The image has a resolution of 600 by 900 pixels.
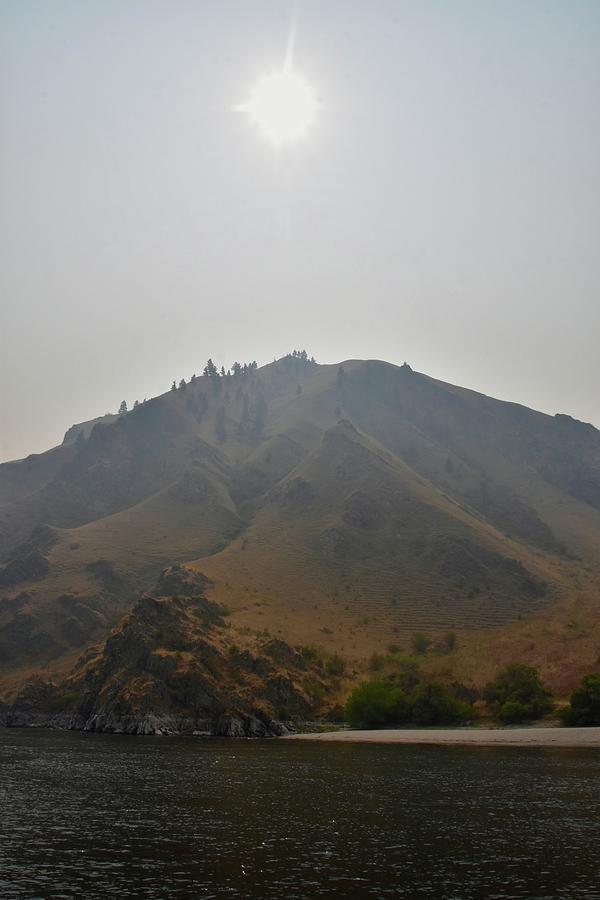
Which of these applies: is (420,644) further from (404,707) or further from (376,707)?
(376,707)

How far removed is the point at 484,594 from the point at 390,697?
185 ft

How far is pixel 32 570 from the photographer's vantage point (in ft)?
618

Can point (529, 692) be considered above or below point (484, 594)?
below

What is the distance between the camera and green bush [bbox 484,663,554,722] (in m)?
106

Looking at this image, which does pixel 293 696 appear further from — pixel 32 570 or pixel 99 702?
pixel 32 570

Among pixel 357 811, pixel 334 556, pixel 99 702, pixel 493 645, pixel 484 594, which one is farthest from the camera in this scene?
pixel 334 556

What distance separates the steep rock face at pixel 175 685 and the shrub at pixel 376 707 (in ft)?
28.7

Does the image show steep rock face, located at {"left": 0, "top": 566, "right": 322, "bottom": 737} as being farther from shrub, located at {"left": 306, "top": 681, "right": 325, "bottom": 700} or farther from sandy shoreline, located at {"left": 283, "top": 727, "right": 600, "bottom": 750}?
sandy shoreline, located at {"left": 283, "top": 727, "right": 600, "bottom": 750}

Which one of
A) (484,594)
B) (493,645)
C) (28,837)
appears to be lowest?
(28,837)

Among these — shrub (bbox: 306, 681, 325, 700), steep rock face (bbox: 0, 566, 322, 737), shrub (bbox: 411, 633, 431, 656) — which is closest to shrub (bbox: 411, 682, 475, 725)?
shrub (bbox: 306, 681, 325, 700)

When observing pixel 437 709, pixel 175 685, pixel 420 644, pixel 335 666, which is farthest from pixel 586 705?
pixel 175 685

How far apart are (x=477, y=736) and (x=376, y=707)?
20547 millimetres

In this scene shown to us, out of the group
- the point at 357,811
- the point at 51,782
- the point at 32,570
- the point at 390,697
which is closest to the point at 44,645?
the point at 32,570

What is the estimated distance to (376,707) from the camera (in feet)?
Result: 371
